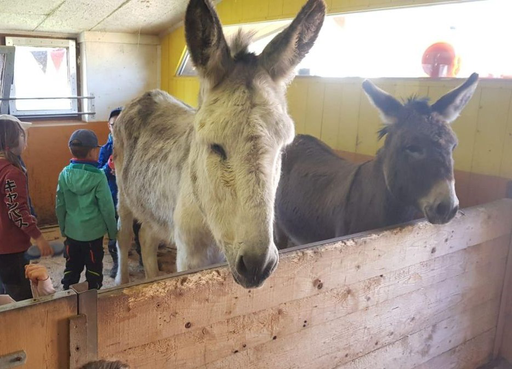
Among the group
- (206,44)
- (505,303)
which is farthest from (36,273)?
(505,303)

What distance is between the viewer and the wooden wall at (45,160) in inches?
191

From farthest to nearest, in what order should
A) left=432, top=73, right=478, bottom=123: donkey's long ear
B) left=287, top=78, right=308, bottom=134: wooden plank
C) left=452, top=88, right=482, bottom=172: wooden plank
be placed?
left=287, top=78, right=308, bottom=134: wooden plank
left=452, top=88, right=482, bottom=172: wooden plank
left=432, top=73, right=478, bottom=123: donkey's long ear

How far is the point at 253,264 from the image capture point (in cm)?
112

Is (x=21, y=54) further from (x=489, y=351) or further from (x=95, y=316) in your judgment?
(x=489, y=351)

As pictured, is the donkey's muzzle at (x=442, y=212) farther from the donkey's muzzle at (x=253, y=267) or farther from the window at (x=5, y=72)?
the window at (x=5, y=72)

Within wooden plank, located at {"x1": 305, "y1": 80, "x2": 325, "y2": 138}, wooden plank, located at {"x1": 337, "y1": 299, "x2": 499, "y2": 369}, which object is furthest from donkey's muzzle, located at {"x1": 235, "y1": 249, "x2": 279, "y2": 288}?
wooden plank, located at {"x1": 305, "y1": 80, "x2": 325, "y2": 138}

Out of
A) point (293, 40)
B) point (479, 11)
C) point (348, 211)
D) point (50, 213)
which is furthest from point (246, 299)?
point (50, 213)

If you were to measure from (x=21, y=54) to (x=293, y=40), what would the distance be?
5.28m

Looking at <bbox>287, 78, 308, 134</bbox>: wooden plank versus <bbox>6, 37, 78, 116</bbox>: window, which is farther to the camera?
<bbox>6, 37, 78, 116</bbox>: window

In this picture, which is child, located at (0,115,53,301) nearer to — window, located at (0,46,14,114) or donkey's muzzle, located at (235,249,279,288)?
donkey's muzzle, located at (235,249,279,288)

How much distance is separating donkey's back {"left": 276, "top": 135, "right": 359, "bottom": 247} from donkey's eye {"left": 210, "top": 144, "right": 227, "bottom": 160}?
1413 millimetres

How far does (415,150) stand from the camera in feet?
6.90

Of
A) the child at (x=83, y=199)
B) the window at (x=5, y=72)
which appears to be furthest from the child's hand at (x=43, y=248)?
the window at (x=5, y=72)

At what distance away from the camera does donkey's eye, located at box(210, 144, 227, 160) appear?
127cm
